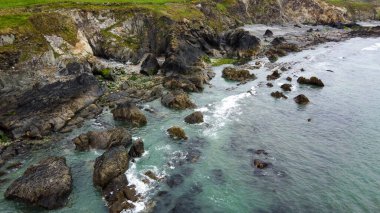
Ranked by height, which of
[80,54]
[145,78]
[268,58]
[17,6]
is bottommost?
[268,58]

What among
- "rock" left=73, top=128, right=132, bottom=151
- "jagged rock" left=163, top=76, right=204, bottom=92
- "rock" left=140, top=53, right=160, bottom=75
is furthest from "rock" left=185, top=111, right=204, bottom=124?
"rock" left=140, top=53, right=160, bottom=75

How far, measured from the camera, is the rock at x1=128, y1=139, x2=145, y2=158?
36719 millimetres

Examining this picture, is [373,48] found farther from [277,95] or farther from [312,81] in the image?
[277,95]

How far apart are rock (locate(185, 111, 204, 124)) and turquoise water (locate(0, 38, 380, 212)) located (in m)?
0.95

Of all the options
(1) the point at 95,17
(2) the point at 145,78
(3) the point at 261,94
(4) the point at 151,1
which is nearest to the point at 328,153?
(3) the point at 261,94

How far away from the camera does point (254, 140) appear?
135ft

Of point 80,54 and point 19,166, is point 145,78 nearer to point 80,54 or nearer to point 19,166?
point 80,54

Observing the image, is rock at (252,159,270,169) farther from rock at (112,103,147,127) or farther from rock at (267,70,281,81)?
rock at (267,70,281,81)

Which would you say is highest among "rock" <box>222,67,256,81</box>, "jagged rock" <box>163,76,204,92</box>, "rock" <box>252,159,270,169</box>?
"rock" <box>252,159,270,169</box>

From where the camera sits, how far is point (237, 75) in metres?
68.0

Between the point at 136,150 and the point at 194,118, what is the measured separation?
1123 centimetres

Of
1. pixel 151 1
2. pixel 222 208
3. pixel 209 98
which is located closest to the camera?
pixel 222 208

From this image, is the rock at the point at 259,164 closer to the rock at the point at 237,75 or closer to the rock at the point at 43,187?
the rock at the point at 43,187

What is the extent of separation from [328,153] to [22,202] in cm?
3032
